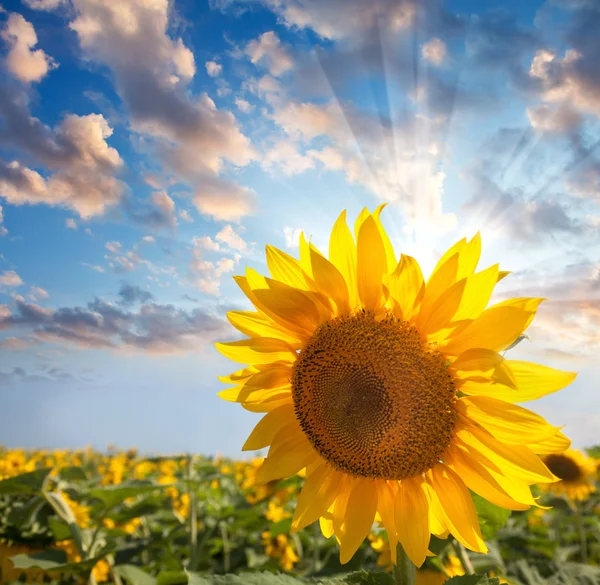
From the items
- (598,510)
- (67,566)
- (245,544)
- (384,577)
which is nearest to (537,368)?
(384,577)

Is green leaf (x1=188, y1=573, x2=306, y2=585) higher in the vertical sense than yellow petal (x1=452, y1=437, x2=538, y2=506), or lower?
lower

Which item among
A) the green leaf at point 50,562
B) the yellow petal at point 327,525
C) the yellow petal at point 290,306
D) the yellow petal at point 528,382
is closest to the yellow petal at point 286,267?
the yellow petal at point 290,306

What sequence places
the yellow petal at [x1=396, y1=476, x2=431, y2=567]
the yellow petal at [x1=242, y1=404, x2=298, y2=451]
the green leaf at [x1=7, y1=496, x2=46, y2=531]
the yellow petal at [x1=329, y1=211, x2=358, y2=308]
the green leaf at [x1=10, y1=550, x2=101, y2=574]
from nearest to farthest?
the yellow petal at [x1=396, y1=476, x2=431, y2=567]
the yellow petal at [x1=329, y1=211, x2=358, y2=308]
the yellow petal at [x1=242, y1=404, x2=298, y2=451]
the green leaf at [x1=10, y1=550, x2=101, y2=574]
the green leaf at [x1=7, y1=496, x2=46, y2=531]

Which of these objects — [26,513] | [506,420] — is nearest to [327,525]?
[506,420]

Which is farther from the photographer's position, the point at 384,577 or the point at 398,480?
the point at 398,480

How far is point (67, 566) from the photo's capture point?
3.47 metres

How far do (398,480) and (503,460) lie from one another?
434mm

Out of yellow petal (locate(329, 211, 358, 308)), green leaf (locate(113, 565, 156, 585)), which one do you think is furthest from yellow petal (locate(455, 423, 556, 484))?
green leaf (locate(113, 565, 156, 585))

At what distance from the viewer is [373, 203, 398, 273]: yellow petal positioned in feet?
7.12

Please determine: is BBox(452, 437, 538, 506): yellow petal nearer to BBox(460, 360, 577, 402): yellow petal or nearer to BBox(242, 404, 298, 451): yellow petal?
BBox(460, 360, 577, 402): yellow petal

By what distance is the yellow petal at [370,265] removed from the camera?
6.99 ft

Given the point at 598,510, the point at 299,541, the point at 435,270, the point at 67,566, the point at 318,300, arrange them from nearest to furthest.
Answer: the point at 435,270 < the point at 318,300 < the point at 67,566 < the point at 299,541 < the point at 598,510

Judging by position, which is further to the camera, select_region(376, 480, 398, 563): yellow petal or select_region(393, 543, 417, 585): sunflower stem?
select_region(376, 480, 398, 563): yellow petal

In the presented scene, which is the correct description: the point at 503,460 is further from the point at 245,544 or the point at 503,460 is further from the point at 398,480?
the point at 245,544
